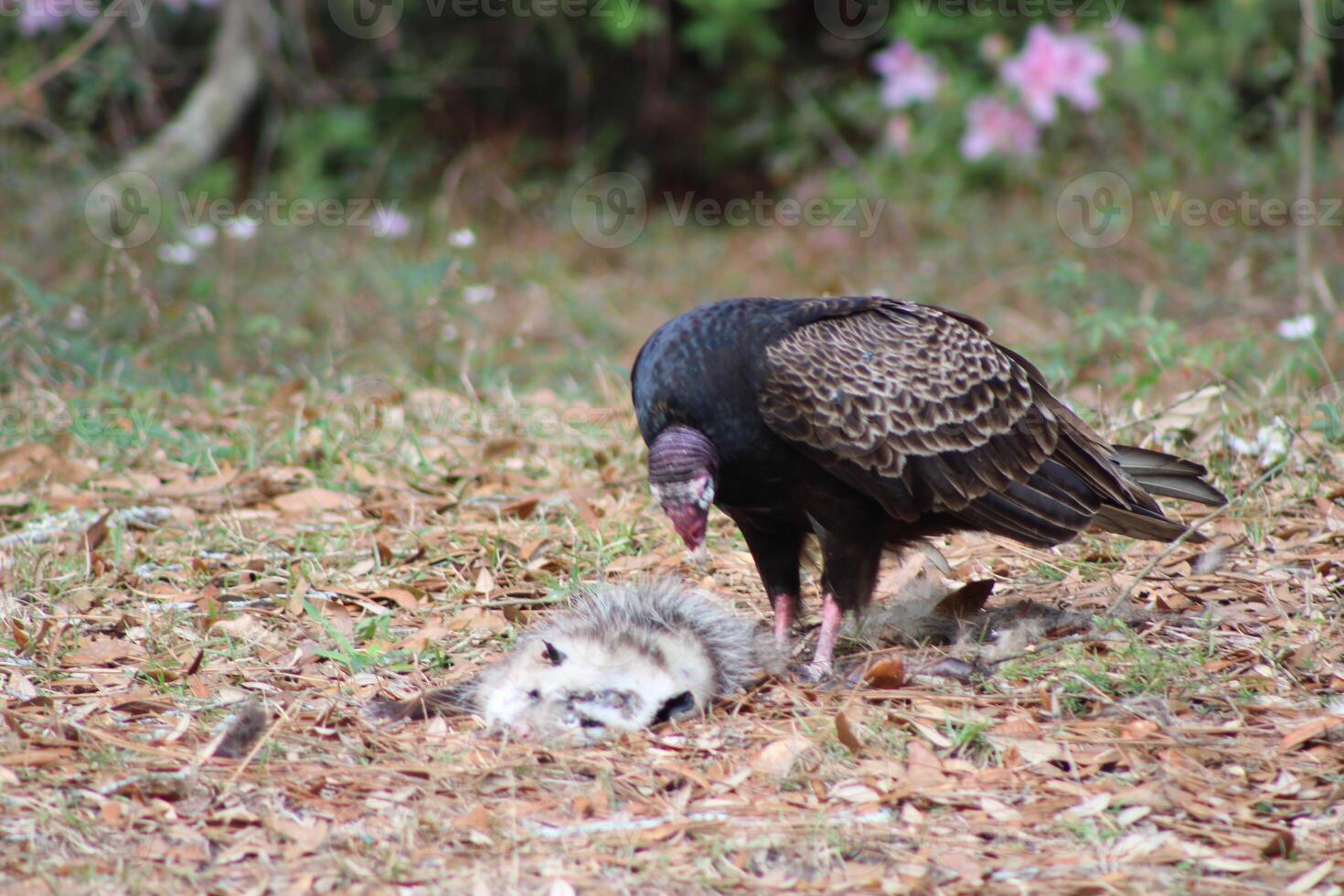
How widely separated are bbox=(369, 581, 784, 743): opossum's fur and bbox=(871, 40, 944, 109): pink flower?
676 centimetres

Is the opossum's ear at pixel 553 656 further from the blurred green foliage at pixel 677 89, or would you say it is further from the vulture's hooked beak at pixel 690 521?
the blurred green foliage at pixel 677 89

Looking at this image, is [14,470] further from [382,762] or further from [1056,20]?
[1056,20]

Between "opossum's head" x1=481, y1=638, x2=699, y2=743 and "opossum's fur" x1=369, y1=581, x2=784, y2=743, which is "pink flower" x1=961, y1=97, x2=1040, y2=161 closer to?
"opossum's fur" x1=369, y1=581, x2=784, y2=743

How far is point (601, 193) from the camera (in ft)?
34.6

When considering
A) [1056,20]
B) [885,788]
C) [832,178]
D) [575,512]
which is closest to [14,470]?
[575,512]

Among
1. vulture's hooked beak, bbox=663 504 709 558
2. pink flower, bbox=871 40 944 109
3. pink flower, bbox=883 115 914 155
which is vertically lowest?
vulture's hooked beak, bbox=663 504 709 558

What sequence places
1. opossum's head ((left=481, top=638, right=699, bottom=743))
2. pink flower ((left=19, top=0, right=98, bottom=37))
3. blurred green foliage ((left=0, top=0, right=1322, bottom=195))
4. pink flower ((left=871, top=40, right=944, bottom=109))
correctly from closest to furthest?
opossum's head ((left=481, top=638, right=699, bottom=743)) < pink flower ((left=19, top=0, right=98, bottom=37)) < blurred green foliage ((left=0, top=0, right=1322, bottom=195)) < pink flower ((left=871, top=40, right=944, bottom=109))

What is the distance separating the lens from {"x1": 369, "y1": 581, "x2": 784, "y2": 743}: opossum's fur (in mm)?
3277

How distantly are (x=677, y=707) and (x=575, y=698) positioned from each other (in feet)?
0.86

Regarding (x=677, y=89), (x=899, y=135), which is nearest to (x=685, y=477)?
(x=899, y=135)

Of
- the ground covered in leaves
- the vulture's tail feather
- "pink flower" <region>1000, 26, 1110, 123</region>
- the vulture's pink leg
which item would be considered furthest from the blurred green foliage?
the vulture's pink leg

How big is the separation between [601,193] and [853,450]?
24.0ft

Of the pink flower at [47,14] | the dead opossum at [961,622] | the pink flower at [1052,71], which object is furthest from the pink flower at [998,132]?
the dead opossum at [961,622]

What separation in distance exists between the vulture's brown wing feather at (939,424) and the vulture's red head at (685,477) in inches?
8.4
